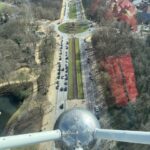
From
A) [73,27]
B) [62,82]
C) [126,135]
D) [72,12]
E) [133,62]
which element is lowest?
[62,82]

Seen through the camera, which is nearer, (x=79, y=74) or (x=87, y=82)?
(x=87, y=82)

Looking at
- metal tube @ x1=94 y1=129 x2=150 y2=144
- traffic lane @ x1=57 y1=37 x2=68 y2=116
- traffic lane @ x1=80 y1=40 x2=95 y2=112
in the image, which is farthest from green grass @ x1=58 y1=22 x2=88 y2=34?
metal tube @ x1=94 y1=129 x2=150 y2=144

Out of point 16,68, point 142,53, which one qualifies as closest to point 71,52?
point 16,68

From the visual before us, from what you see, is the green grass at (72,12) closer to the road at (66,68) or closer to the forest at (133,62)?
the road at (66,68)

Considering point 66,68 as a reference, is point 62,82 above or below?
below

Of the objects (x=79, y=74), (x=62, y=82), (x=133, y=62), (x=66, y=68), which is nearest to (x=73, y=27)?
(x=66, y=68)

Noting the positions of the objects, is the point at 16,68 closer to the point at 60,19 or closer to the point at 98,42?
the point at 98,42

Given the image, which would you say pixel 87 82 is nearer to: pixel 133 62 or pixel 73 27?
pixel 133 62

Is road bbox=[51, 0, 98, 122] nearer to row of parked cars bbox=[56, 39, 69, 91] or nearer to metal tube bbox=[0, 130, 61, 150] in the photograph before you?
row of parked cars bbox=[56, 39, 69, 91]
